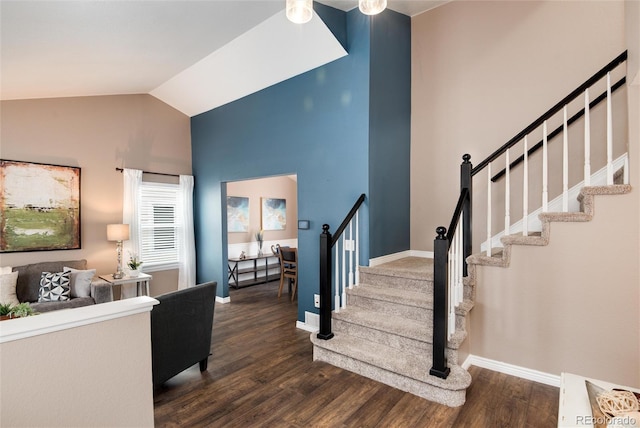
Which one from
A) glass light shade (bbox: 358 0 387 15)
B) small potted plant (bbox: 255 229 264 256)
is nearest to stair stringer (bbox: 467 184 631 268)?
glass light shade (bbox: 358 0 387 15)

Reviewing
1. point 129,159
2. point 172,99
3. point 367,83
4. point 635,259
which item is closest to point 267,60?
point 367,83

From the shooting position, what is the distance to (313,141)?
13.3ft

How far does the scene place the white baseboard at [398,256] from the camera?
3.69 metres

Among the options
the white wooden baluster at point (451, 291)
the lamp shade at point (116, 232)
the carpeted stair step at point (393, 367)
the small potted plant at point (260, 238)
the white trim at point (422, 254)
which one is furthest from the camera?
the small potted plant at point (260, 238)

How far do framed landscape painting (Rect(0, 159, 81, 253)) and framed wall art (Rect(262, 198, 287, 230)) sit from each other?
→ 354 centimetres

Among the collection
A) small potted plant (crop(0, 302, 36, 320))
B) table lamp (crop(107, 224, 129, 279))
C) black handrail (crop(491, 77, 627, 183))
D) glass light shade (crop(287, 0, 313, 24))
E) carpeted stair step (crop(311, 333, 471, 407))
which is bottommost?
carpeted stair step (crop(311, 333, 471, 407))

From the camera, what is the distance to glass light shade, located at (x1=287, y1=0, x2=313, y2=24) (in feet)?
5.93

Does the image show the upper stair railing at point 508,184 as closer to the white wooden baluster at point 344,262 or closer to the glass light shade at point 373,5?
the white wooden baluster at point 344,262

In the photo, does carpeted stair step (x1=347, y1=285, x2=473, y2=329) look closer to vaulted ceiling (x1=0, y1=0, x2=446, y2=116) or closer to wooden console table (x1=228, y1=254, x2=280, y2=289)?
vaulted ceiling (x1=0, y1=0, x2=446, y2=116)

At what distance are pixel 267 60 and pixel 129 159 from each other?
112 inches

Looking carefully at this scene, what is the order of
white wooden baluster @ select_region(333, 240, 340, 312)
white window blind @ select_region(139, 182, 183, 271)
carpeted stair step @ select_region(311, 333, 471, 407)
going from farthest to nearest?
white window blind @ select_region(139, 182, 183, 271), white wooden baluster @ select_region(333, 240, 340, 312), carpeted stair step @ select_region(311, 333, 471, 407)

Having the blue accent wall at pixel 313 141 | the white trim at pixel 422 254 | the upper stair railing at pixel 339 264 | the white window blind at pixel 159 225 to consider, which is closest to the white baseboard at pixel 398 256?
the white trim at pixel 422 254

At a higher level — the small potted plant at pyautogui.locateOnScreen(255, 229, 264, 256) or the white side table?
the small potted plant at pyautogui.locateOnScreen(255, 229, 264, 256)

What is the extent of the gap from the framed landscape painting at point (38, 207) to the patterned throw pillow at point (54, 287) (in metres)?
0.58
